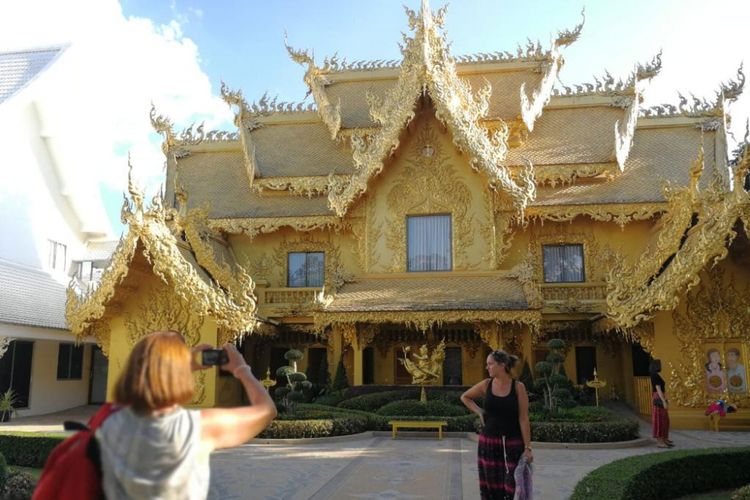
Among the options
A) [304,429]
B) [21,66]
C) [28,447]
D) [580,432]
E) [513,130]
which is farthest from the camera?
[21,66]

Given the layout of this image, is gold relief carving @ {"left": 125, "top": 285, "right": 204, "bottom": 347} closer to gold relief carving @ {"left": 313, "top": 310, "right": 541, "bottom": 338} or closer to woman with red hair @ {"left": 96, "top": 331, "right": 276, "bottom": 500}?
gold relief carving @ {"left": 313, "top": 310, "right": 541, "bottom": 338}

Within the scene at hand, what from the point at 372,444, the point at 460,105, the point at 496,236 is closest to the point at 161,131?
the point at 460,105

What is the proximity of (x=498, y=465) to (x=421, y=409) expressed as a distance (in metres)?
Result: 8.15

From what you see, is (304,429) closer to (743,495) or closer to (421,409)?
(421,409)

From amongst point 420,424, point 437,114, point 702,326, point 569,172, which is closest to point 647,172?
point 569,172

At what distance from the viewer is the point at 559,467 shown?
27.8 ft

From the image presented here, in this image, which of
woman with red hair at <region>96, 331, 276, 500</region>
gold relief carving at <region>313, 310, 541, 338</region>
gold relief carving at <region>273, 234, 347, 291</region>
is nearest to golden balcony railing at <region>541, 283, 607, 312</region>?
gold relief carving at <region>313, 310, 541, 338</region>

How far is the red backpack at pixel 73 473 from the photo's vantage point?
6.00 ft

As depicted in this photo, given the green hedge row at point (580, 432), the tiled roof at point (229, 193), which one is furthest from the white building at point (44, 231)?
the green hedge row at point (580, 432)

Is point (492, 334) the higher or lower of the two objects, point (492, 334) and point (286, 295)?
the lower

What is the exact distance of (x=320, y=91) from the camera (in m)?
19.8

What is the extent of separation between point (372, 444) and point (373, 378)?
5.29 metres

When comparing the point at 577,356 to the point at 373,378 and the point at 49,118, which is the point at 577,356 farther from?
the point at 49,118

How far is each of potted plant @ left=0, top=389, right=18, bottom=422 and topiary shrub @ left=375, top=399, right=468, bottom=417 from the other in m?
8.40
